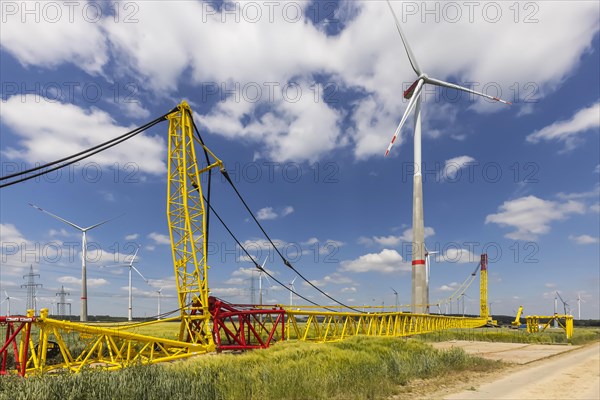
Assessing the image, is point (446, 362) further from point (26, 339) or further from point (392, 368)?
point (26, 339)

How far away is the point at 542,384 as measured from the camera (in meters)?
19.7

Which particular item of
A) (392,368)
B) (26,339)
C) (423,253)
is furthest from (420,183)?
(26,339)

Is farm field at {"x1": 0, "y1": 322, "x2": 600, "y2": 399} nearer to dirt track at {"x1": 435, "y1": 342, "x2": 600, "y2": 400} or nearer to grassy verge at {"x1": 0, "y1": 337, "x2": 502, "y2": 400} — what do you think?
grassy verge at {"x1": 0, "y1": 337, "x2": 502, "y2": 400}

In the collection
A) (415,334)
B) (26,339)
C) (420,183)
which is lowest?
(415,334)

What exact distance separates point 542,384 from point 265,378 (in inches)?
548

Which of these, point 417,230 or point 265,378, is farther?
point 417,230

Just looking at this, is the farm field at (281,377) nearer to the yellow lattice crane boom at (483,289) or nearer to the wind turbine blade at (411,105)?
the wind turbine blade at (411,105)

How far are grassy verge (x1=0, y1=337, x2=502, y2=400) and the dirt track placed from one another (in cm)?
264

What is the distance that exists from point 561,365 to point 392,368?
14.8m

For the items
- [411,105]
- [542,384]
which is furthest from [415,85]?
[542,384]

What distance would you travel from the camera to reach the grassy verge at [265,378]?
1282 centimetres

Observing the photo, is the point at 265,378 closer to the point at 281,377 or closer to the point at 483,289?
the point at 281,377

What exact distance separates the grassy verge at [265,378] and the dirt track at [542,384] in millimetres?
2638

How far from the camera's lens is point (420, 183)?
5803 cm
